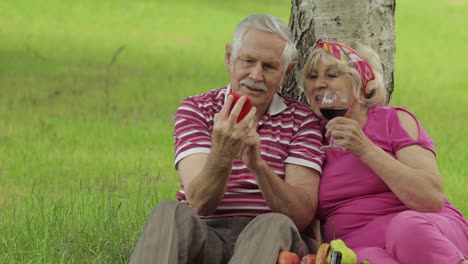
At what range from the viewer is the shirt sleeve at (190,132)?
16.7ft

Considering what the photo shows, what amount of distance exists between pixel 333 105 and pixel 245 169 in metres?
0.53

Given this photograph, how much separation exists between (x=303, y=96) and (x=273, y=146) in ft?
3.01

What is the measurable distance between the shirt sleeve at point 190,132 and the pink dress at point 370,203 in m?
0.61

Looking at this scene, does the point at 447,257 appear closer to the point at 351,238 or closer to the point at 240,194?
the point at 351,238

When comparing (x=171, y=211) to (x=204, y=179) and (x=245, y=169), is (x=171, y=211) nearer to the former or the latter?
(x=204, y=179)

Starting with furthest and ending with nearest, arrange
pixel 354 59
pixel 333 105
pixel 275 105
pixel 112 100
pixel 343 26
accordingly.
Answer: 1. pixel 112 100
2. pixel 343 26
3. pixel 275 105
4. pixel 354 59
5. pixel 333 105

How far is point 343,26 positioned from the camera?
608 centimetres

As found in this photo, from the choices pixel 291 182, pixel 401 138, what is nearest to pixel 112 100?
pixel 291 182

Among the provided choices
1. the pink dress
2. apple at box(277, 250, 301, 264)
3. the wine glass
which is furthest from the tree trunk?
apple at box(277, 250, 301, 264)

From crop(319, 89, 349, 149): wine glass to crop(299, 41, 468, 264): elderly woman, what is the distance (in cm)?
4

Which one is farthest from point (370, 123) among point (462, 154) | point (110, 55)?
point (110, 55)

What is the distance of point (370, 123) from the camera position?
17.1 ft

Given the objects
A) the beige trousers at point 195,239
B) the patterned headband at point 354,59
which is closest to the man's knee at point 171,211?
the beige trousers at point 195,239

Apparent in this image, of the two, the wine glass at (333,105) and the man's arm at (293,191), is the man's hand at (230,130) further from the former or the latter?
the wine glass at (333,105)
